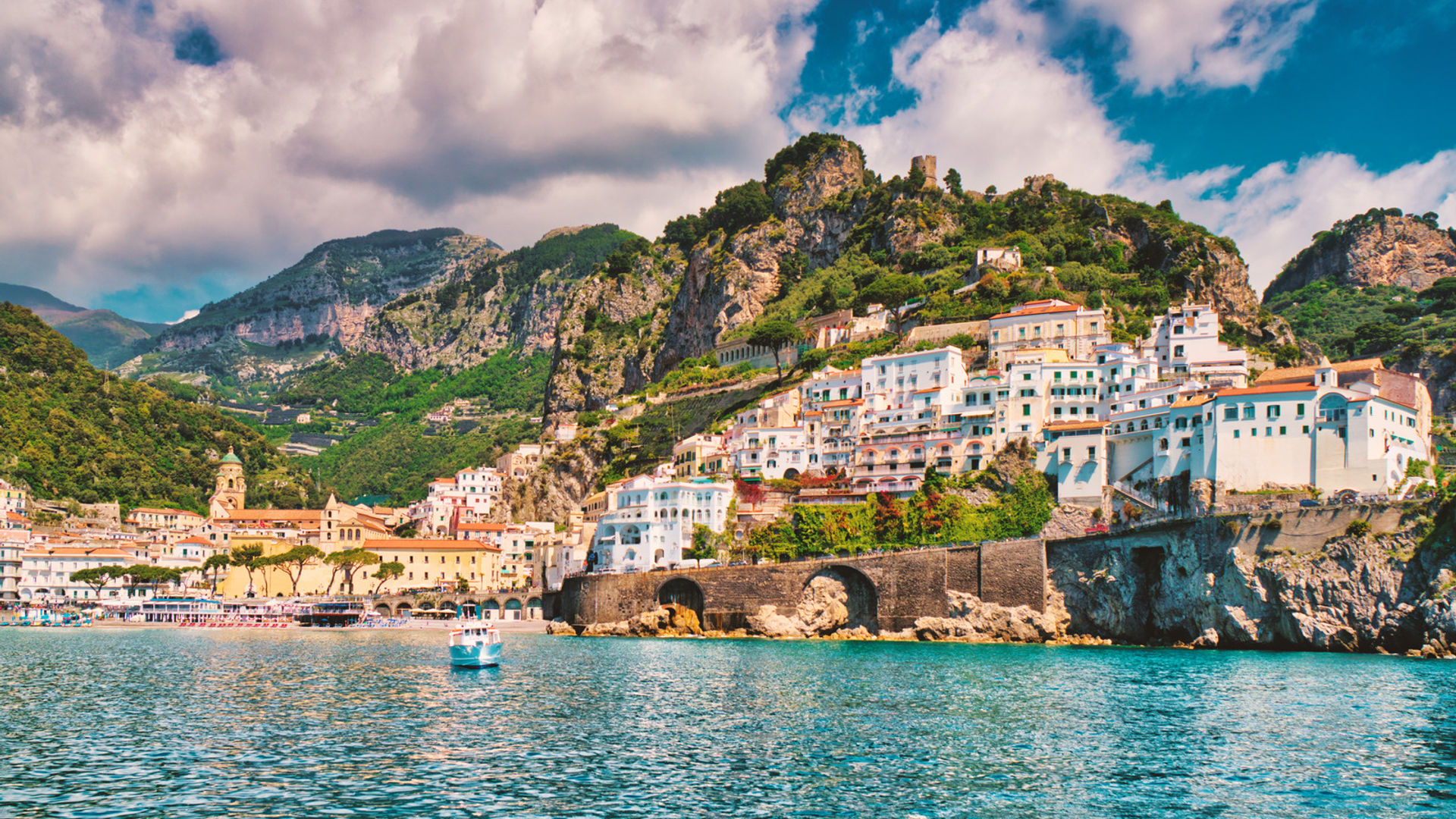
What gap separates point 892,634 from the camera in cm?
5912

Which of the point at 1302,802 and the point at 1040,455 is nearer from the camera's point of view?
the point at 1302,802

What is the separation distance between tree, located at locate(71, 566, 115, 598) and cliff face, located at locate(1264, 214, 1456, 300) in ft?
466

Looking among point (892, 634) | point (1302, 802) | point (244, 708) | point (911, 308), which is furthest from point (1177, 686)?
point (911, 308)

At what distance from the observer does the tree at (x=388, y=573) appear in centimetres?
9050

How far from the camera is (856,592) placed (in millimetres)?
62188

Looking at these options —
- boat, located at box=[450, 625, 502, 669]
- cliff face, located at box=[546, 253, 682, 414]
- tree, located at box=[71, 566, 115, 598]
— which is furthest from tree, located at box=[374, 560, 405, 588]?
boat, located at box=[450, 625, 502, 669]

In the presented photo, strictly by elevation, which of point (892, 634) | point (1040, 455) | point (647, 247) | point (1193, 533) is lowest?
point (892, 634)

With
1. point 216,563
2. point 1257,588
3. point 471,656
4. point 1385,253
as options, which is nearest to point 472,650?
point 471,656

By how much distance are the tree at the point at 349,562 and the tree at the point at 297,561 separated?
121cm

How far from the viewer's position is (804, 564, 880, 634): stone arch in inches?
2402

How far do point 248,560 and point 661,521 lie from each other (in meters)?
41.1

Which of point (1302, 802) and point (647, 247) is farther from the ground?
point (647, 247)

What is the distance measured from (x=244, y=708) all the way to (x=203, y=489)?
4005 inches

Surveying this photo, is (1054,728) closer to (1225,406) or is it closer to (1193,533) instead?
(1193,533)
